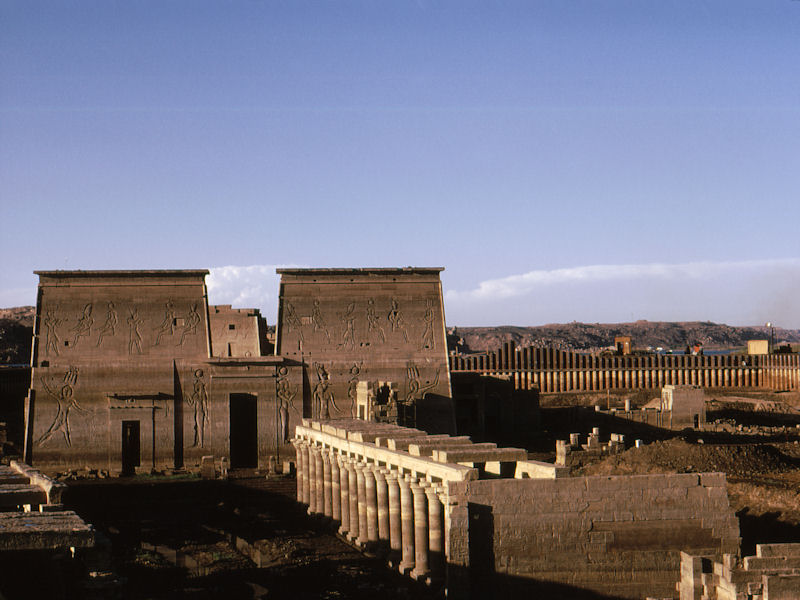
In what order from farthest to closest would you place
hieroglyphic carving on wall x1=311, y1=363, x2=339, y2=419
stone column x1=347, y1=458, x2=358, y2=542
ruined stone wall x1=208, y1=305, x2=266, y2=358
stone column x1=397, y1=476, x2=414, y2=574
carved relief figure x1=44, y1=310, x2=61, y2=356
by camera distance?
ruined stone wall x1=208, y1=305, x2=266, y2=358, hieroglyphic carving on wall x1=311, y1=363, x2=339, y2=419, carved relief figure x1=44, y1=310, x2=61, y2=356, stone column x1=347, y1=458, x2=358, y2=542, stone column x1=397, y1=476, x2=414, y2=574

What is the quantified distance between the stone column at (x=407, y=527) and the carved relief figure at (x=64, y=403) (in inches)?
1024

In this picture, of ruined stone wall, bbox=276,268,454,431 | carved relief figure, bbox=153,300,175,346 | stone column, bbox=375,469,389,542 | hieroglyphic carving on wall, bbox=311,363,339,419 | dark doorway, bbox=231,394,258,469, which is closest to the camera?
stone column, bbox=375,469,389,542

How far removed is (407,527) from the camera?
1216 inches

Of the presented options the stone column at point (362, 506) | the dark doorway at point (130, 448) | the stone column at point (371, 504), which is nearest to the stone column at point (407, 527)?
the stone column at point (371, 504)

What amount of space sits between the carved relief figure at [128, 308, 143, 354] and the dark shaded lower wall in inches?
1176

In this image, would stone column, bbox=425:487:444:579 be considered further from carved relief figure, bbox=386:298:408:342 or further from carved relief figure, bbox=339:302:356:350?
carved relief figure, bbox=386:298:408:342

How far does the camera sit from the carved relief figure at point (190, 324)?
53344 mm

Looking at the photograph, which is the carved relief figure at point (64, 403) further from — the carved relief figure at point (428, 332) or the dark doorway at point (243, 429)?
the carved relief figure at point (428, 332)

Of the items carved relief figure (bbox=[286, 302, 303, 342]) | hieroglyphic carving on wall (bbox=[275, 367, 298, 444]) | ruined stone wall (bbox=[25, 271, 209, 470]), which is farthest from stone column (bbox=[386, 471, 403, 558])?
carved relief figure (bbox=[286, 302, 303, 342])

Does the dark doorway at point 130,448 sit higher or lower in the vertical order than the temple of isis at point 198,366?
lower

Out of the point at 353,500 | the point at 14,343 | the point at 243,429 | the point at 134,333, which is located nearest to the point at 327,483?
the point at 353,500

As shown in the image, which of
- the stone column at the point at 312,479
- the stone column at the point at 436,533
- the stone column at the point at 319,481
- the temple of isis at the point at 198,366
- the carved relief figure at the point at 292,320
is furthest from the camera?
the carved relief figure at the point at 292,320

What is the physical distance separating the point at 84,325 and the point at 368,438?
2212 cm

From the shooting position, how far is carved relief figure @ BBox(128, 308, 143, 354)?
52.9 metres
